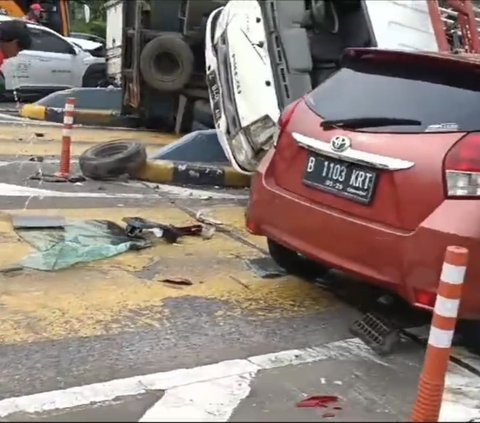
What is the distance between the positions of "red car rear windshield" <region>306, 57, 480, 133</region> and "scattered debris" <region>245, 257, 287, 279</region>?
50.1 inches

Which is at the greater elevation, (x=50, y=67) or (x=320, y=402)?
(x=50, y=67)

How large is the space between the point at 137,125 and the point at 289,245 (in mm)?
10146

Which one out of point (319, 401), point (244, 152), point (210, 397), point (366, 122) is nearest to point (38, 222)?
point (244, 152)

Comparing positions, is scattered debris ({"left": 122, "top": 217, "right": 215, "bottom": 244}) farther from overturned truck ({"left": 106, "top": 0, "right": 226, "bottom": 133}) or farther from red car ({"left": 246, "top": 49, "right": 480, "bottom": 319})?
overturned truck ({"left": 106, "top": 0, "right": 226, "bottom": 133})

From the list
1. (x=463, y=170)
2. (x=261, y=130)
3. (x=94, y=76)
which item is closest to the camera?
(x=463, y=170)

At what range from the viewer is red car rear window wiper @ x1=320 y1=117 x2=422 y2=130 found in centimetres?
486

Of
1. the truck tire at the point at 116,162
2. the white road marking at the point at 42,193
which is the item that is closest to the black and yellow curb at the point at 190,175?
the truck tire at the point at 116,162

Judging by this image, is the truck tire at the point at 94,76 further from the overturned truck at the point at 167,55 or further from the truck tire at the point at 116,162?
the truck tire at the point at 116,162

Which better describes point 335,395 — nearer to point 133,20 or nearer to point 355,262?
point 355,262

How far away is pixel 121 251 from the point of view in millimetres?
6418

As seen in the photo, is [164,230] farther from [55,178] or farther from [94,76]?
Answer: [94,76]

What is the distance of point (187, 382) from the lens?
13.8 feet

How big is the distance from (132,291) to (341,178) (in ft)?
5.06

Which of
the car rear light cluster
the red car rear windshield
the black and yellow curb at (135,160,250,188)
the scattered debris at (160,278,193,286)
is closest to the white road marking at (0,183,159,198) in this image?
the black and yellow curb at (135,160,250,188)
